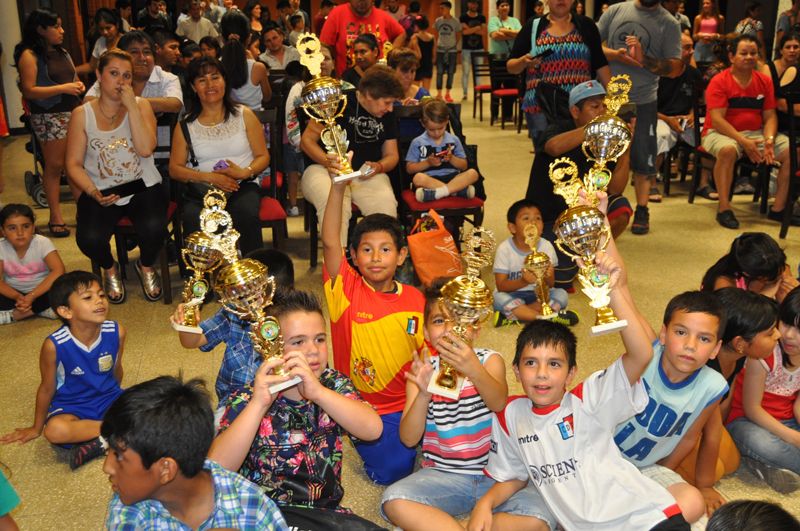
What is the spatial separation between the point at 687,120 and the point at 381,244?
4551mm

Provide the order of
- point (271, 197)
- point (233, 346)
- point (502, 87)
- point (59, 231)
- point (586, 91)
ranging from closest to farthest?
point (233, 346) < point (586, 91) < point (271, 197) < point (59, 231) < point (502, 87)

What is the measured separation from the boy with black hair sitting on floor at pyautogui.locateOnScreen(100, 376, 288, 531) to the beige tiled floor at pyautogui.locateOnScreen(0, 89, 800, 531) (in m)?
0.92

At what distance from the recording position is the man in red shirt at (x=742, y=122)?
5.68m

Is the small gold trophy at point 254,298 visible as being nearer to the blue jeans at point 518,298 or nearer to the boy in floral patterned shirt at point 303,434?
the boy in floral patterned shirt at point 303,434

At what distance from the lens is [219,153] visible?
4543mm

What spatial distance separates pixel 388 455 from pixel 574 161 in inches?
91.9

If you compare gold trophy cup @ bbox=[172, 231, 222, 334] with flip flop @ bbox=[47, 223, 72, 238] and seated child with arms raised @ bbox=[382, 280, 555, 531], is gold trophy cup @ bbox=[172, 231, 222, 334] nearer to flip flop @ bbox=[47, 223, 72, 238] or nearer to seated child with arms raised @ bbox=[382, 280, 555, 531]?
seated child with arms raised @ bbox=[382, 280, 555, 531]

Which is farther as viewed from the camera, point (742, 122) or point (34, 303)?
point (742, 122)

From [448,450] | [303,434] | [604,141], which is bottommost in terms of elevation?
[448,450]

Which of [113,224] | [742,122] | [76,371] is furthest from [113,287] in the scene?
[742,122]

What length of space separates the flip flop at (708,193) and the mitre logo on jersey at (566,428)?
4794 millimetres

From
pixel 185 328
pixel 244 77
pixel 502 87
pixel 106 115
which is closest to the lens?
pixel 185 328

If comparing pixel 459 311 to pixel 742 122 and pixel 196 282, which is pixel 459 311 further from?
pixel 742 122

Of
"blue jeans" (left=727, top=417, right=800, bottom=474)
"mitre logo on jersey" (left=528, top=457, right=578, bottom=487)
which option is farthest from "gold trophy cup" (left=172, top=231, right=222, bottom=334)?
"blue jeans" (left=727, top=417, right=800, bottom=474)
